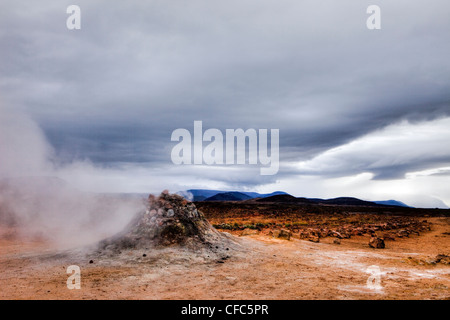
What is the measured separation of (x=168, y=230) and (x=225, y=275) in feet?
11.4

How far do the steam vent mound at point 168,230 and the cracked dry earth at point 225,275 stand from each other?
483mm

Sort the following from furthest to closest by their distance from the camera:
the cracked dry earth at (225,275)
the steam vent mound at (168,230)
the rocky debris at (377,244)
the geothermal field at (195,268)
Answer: the rocky debris at (377,244) < the steam vent mound at (168,230) < the geothermal field at (195,268) < the cracked dry earth at (225,275)

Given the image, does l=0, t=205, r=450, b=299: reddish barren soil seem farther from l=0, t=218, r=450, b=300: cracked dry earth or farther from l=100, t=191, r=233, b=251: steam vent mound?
l=100, t=191, r=233, b=251: steam vent mound

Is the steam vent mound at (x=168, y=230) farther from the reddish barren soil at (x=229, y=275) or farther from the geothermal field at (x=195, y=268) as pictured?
the reddish barren soil at (x=229, y=275)

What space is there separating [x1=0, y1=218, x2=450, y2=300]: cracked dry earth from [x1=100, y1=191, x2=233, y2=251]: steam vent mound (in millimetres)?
483

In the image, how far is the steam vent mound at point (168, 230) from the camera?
399 inches

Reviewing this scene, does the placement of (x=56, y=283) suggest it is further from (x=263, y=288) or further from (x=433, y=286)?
(x=433, y=286)

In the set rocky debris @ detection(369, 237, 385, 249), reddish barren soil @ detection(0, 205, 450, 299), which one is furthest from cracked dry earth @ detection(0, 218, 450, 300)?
rocky debris @ detection(369, 237, 385, 249)

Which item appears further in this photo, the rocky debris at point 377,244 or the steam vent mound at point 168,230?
the rocky debris at point 377,244

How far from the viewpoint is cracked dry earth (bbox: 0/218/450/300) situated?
623 centimetres

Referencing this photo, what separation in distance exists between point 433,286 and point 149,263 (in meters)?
7.96

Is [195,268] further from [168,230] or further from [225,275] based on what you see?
[168,230]

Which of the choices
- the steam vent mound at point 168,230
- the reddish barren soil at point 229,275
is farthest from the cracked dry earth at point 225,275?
the steam vent mound at point 168,230

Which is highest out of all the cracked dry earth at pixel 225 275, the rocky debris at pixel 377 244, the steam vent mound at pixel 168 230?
the steam vent mound at pixel 168 230
